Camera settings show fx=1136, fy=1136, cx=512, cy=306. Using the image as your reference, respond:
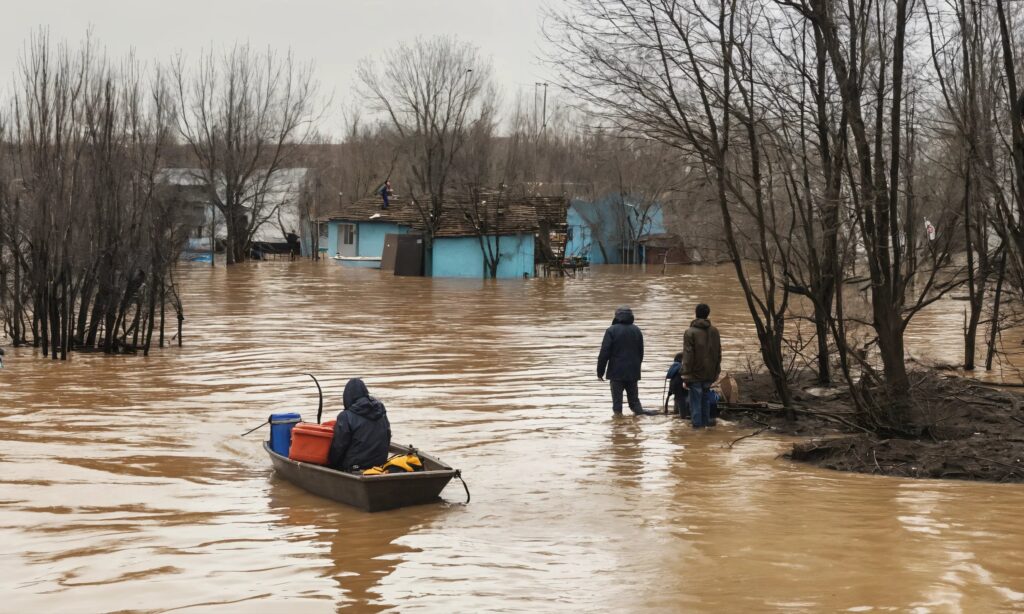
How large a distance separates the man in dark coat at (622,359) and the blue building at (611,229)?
2215 inches

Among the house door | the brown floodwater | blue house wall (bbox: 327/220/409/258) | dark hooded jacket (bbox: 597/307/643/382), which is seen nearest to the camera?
the brown floodwater

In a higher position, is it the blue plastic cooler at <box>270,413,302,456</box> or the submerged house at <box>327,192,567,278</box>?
the submerged house at <box>327,192,567,278</box>

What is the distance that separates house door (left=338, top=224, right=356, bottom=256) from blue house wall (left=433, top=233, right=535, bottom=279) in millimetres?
12541

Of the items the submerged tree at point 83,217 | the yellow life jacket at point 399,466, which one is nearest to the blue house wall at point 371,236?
the submerged tree at point 83,217

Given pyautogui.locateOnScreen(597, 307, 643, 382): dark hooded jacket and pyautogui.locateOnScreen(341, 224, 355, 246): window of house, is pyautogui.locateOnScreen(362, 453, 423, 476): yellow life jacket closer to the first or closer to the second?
pyautogui.locateOnScreen(597, 307, 643, 382): dark hooded jacket

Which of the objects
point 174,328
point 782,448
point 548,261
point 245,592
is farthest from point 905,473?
point 548,261

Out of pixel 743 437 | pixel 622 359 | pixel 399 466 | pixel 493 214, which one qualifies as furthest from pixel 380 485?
pixel 493 214

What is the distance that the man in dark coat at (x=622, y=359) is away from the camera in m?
16.2

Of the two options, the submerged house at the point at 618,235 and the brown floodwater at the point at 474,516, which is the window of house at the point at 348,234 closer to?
the submerged house at the point at 618,235

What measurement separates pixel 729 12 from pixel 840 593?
9532mm

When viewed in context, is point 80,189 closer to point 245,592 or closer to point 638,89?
point 638,89

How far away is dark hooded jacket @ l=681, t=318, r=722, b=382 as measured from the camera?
1520 cm

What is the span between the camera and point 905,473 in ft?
39.8

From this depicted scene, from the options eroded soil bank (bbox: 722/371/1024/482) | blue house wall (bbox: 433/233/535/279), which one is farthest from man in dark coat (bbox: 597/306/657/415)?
blue house wall (bbox: 433/233/535/279)
